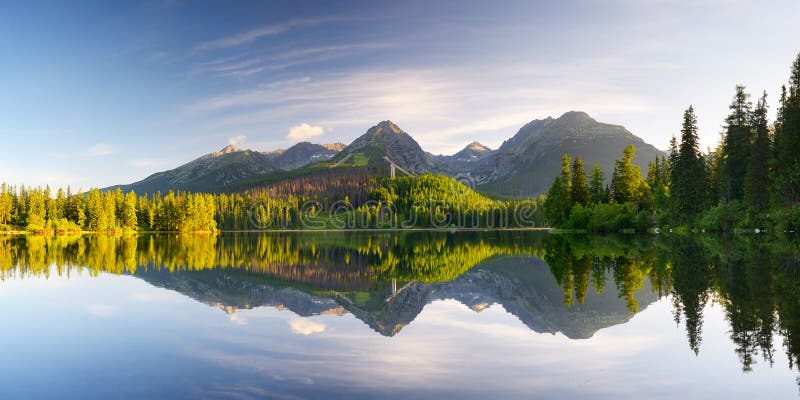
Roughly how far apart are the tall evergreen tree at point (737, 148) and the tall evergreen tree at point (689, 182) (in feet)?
10.7

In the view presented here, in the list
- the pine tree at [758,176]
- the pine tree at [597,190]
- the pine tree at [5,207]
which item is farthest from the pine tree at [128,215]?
the pine tree at [758,176]

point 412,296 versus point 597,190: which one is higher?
point 597,190

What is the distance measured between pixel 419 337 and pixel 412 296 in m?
9.48

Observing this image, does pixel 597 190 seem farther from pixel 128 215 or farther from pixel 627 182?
pixel 128 215

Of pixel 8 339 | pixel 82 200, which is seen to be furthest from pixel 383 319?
pixel 82 200

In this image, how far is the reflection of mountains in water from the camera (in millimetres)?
18800

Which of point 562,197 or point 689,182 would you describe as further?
point 562,197

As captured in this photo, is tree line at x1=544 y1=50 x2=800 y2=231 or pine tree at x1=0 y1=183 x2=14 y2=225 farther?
pine tree at x1=0 y1=183 x2=14 y2=225

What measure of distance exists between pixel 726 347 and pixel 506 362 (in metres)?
6.40

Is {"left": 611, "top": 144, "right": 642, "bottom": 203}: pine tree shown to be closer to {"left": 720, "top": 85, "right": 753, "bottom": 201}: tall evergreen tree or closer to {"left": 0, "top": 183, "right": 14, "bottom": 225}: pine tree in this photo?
{"left": 720, "top": 85, "right": 753, "bottom": 201}: tall evergreen tree

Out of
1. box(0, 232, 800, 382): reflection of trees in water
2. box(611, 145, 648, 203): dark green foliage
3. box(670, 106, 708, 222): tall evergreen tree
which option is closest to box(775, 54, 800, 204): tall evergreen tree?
box(670, 106, 708, 222): tall evergreen tree

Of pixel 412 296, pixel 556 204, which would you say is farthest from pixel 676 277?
pixel 556 204

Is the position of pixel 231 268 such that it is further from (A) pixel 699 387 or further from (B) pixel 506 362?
(A) pixel 699 387

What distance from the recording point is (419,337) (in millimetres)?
16922
